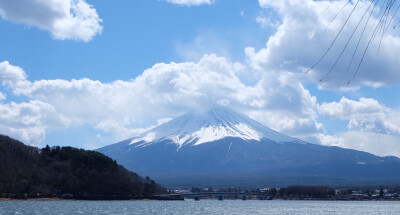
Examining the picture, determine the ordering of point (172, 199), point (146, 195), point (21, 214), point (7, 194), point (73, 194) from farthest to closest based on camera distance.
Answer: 1. point (172, 199)
2. point (146, 195)
3. point (73, 194)
4. point (7, 194)
5. point (21, 214)

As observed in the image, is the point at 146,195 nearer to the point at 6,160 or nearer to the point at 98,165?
the point at 98,165

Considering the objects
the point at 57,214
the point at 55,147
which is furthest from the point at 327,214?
the point at 55,147

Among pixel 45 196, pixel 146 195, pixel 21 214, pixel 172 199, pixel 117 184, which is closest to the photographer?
pixel 21 214

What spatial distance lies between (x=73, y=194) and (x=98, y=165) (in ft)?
41.2

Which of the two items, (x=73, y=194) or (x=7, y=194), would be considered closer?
(x=7, y=194)

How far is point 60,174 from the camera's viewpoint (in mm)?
139000

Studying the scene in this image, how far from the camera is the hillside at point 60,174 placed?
12962 cm

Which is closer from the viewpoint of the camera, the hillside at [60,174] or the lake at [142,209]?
the lake at [142,209]

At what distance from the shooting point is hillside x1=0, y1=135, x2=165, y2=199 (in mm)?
129625

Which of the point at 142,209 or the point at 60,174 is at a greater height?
the point at 60,174

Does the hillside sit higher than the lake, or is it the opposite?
the hillside

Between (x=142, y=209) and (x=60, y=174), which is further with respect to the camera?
(x=60, y=174)

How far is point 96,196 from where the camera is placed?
5561 inches

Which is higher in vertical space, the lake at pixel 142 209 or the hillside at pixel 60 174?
the hillside at pixel 60 174
